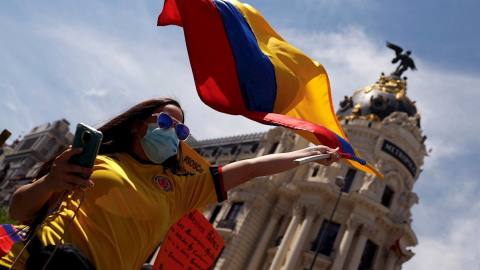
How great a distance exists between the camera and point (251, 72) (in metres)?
7.29

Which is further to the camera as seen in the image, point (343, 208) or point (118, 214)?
point (343, 208)

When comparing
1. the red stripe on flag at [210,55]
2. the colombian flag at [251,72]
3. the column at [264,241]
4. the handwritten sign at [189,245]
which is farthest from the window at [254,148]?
the red stripe on flag at [210,55]

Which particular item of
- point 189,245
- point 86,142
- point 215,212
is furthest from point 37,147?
point 86,142

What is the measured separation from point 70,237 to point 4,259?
0.39 m

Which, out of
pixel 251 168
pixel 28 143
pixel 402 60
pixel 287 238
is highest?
pixel 402 60

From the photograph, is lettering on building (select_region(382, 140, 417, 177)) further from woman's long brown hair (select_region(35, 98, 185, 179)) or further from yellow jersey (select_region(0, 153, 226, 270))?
yellow jersey (select_region(0, 153, 226, 270))

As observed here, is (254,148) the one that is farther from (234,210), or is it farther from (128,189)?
(128,189)

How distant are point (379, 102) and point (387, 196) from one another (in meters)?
8.19

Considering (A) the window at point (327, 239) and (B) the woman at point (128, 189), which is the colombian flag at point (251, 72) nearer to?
(B) the woman at point (128, 189)

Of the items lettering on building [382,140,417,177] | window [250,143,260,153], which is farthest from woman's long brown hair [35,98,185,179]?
window [250,143,260,153]

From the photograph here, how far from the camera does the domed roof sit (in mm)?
39188

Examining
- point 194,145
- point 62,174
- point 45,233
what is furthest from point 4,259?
point 194,145

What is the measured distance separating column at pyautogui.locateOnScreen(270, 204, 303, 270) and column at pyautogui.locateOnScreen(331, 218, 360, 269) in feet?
11.1

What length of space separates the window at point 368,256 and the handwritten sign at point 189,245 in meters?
26.3
